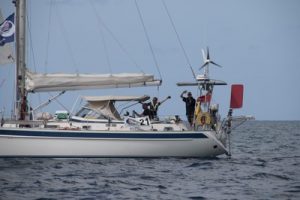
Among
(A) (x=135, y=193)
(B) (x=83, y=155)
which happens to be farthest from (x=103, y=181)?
(B) (x=83, y=155)

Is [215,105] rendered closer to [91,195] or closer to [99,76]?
[99,76]

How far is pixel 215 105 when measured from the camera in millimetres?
34062

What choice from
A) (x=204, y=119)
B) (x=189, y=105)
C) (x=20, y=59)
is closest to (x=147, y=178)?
(x=204, y=119)

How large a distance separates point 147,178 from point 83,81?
27.9 ft

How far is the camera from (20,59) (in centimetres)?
3186

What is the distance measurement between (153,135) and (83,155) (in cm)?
318

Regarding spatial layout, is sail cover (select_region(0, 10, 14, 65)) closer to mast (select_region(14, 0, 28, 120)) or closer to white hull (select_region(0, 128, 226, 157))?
mast (select_region(14, 0, 28, 120))

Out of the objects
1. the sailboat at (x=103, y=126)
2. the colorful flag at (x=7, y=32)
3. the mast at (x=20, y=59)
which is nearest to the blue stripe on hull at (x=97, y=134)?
the sailboat at (x=103, y=126)

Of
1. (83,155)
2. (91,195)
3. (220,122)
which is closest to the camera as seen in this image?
(91,195)

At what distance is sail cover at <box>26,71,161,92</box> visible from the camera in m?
32.2

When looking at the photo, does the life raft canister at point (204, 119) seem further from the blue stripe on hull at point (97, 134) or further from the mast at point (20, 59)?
the mast at point (20, 59)

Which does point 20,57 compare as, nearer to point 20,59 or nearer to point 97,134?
point 20,59

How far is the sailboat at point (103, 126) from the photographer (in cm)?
3047

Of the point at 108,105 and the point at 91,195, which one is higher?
the point at 108,105
